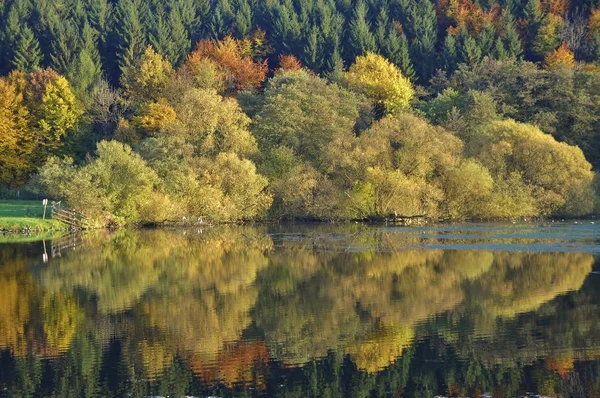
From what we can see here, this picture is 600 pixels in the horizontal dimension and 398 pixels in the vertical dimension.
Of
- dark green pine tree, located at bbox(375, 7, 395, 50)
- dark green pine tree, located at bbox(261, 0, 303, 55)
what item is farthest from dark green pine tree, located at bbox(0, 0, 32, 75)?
dark green pine tree, located at bbox(375, 7, 395, 50)

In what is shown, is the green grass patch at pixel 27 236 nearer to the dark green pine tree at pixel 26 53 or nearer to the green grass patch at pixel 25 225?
the green grass patch at pixel 25 225

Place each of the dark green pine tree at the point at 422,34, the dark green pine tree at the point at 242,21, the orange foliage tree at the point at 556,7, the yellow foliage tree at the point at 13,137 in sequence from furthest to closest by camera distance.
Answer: the dark green pine tree at the point at 242,21
the orange foliage tree at the point at 556,7
the dark green pine tree at the point at 422,34
the yellow foliage tree at the point at 13,137

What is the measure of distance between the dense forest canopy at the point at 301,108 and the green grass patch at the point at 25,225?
2551 millimetres

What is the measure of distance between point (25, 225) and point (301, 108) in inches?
995

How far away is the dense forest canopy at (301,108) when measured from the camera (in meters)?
68.8

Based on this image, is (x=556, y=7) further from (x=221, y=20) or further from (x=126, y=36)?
(x=126, y=36)

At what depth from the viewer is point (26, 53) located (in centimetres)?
9988

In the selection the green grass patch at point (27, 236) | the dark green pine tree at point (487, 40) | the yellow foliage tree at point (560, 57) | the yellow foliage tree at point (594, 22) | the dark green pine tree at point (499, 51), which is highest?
the yellow foliage tree at point (594, 22)

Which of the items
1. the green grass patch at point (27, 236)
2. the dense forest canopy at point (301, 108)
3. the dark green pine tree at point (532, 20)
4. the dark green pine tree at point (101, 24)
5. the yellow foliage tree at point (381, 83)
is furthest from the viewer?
the dark green pine tree at point (532, 20)

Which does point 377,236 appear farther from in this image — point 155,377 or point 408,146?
point 155,377

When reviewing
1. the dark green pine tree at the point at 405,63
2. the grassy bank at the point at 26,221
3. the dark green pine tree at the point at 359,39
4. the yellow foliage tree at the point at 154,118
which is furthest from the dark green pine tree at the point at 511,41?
the grassy bank at the point at 26,221

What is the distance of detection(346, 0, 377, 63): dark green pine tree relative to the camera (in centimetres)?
10675

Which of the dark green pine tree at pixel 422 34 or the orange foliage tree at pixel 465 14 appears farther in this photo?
the orange foliage tree at pixel 465 14

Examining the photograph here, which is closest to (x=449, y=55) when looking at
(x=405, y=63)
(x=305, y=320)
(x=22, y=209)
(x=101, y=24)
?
(x=405, y=63)
